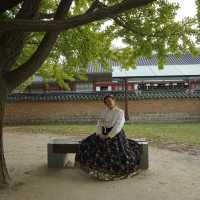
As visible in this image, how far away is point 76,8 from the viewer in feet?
33.6

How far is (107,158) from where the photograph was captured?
8555 millimetres

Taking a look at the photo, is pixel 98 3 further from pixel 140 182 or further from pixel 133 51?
pixel 140 182

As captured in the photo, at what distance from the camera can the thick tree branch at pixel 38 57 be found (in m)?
7.24

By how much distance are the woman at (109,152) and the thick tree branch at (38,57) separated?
185 centimetres

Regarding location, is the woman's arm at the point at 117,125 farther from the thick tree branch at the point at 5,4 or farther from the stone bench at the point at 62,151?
the thick tree branch at the point at 5,4

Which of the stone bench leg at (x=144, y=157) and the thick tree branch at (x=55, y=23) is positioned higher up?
the thick tree branch at (x=55, y=23)

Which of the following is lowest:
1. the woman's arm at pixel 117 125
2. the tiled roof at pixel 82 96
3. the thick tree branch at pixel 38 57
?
the woman's arm at pixel 117 125

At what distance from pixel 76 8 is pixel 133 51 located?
1.80 meters

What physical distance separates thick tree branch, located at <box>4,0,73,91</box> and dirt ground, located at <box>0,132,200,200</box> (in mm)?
1956

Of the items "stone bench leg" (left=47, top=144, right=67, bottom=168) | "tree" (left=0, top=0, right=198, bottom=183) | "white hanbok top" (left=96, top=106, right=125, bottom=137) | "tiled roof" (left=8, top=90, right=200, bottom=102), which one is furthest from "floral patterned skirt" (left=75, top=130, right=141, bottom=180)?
"tiled roof" (left=8, top=90, right=200, bottom=102)

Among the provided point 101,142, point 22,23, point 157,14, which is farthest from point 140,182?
point 22,23

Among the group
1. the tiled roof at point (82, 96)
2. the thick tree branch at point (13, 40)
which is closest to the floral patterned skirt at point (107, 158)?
the thick tree branch at point (13, 40)

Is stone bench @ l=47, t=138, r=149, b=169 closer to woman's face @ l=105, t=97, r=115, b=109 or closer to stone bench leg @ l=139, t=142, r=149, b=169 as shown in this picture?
stone bench leg @ l=139, t=142, r=149, b=169

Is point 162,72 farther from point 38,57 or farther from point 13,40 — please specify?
point 13,40
